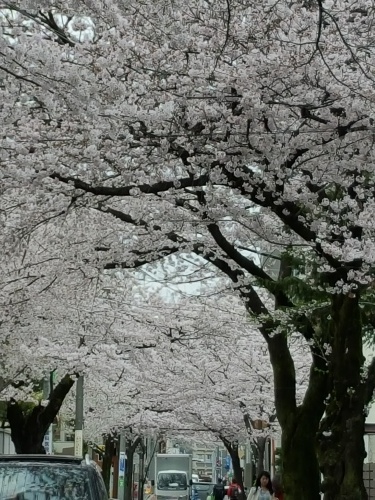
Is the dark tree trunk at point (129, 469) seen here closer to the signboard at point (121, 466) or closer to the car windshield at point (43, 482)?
the signboard at point (121, 466)

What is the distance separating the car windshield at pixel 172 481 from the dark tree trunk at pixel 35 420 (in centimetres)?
2437

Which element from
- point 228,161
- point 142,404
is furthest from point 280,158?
point 142,404

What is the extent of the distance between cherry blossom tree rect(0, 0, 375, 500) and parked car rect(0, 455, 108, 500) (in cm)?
283

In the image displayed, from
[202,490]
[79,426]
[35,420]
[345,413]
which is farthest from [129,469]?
[345,413]

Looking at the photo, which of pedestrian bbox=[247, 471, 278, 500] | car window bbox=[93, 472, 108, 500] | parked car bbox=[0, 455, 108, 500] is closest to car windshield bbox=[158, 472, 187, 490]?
pedestrian bbox=[247, 471, 278, 500]

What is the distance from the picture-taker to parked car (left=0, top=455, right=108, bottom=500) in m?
8.48

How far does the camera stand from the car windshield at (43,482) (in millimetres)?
8469

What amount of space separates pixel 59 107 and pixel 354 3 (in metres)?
2.88

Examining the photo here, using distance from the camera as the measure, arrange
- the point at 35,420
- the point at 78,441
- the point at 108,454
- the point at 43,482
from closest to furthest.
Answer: the point at 43,482
the point at 78,441
the point at 35,420
the point at 108,454

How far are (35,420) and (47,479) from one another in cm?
1709

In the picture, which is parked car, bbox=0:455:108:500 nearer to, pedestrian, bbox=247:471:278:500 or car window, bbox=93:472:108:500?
car window, bbox=93:472:108:500

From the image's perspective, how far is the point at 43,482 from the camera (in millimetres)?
8578

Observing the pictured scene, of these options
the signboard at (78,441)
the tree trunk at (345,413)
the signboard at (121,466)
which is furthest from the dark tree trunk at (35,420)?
the signboard at (121,466)

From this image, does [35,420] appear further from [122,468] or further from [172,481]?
[172,481]
